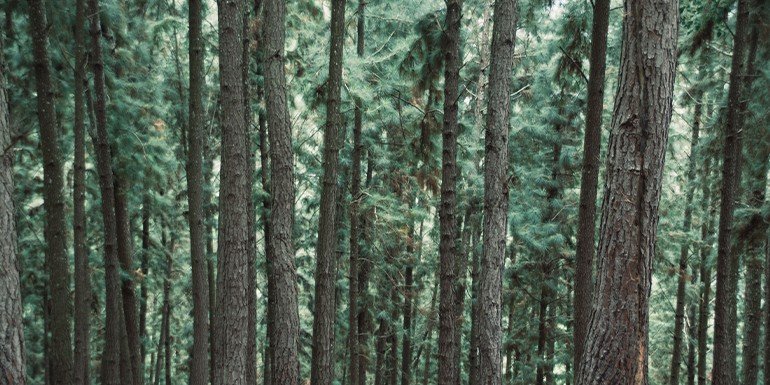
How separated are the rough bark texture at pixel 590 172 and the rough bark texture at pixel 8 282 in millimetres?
6129

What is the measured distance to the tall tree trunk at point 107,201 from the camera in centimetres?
966

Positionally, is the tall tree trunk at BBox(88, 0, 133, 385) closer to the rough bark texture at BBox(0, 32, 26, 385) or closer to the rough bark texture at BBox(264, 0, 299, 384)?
the rough bark texture at BBox(264, 0, 299, 384)

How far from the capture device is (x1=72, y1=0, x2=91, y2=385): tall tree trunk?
934 cm

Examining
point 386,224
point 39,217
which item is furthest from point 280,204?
point 39,217

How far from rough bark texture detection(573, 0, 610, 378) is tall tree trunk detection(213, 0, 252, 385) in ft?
13.9

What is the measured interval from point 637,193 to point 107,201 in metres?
8.02

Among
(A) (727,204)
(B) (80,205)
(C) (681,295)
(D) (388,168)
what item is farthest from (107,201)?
(C) (681,295)

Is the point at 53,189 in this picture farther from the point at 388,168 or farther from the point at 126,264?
the point at 388,168

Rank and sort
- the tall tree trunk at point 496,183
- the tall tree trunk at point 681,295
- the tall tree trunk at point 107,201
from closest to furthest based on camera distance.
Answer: the tall tree trunk at point 496,183
the tall tree trunk at point 107,201
the tall tree trunk at point 681,295

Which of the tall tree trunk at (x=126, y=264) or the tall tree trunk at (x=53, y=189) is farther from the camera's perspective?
the tall tree trunk at (x=126, y=264)

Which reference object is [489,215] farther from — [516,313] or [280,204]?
[516,313]

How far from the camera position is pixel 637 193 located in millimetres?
5066

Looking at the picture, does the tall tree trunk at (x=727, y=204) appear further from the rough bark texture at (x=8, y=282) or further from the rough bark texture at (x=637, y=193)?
the rough bark texture at (x=8, y=282)

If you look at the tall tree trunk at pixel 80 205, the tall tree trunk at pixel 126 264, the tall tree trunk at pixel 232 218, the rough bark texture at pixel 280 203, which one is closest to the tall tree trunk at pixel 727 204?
the rough bark texture at pixel 280 203
